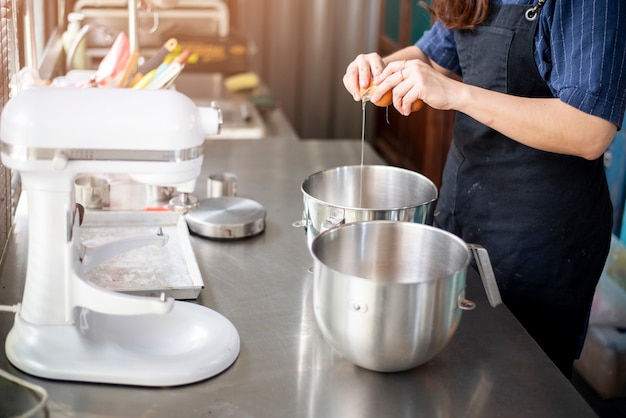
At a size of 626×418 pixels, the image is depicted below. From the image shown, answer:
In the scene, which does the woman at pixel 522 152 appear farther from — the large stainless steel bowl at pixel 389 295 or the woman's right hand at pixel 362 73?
the large stainless steel bowl at pixel 389 295

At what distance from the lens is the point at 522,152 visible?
177 centimetres

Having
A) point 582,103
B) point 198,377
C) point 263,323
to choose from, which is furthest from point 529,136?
point 198,377

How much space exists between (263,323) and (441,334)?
332 millimetres

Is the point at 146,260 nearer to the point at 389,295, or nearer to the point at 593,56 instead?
the point at 389,295

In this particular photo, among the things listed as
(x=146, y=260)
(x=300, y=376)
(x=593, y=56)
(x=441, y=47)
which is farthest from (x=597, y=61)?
(x=146, y=260)

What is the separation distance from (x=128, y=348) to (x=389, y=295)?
1.30 feet

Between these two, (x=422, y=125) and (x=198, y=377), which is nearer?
(x=198, y=377)

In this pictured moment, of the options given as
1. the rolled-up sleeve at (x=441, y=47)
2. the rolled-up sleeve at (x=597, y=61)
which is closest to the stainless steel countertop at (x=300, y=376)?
the rolled-up sleeve at (x=597, y=61)

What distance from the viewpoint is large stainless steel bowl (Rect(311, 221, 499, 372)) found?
1.11 metres

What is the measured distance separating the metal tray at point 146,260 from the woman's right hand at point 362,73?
1.44 ft

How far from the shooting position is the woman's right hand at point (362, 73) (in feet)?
5.41

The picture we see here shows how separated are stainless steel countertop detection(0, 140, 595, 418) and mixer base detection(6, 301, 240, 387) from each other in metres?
0.02

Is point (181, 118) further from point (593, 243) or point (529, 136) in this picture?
point (593, 243)

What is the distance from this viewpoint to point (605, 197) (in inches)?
72.2
